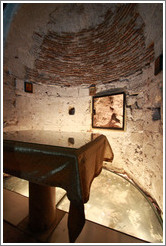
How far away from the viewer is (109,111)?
2816mm

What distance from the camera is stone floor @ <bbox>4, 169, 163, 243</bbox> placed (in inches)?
50.1

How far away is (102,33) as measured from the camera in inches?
107

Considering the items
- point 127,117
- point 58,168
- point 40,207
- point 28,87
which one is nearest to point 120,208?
point 40,207

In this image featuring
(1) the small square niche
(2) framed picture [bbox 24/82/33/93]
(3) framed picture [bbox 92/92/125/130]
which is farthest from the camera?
(1) the small square niche

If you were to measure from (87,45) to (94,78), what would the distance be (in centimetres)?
97

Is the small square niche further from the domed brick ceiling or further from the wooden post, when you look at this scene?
the wooden post

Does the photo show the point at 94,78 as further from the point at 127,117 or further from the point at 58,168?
the point at 58,168

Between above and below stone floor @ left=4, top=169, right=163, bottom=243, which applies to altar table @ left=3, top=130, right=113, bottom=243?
above

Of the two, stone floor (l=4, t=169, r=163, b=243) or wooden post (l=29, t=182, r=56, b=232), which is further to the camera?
stone floor (l=4, t=169, r=163, b=243)

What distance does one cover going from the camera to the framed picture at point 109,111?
2625 mm

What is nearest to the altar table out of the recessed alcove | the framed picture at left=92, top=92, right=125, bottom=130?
the recessed alcove

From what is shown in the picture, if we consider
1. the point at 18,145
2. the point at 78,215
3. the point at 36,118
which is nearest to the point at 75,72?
the point at 36,118

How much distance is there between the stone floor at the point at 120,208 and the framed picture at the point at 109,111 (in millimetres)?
1414

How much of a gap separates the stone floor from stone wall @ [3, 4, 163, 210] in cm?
26
